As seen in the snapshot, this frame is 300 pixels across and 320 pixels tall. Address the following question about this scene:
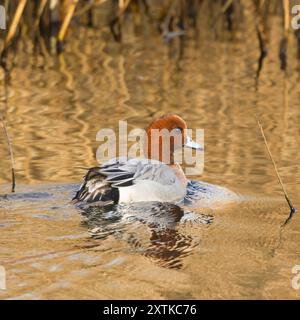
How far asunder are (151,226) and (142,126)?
2706 millimetres

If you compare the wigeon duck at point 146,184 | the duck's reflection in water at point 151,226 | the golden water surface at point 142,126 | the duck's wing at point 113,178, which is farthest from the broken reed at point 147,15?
the duck's reflection in water at point 151,226

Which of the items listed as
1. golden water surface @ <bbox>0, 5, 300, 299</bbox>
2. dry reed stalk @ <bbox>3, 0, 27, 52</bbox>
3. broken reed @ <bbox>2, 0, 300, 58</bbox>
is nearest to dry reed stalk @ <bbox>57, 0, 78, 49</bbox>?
broken reed @ <bbox>2, 0, 300, 58</bbox>

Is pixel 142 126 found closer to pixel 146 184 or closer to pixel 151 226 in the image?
pixel 146 184

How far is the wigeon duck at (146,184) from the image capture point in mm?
6223

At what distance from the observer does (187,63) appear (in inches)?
447

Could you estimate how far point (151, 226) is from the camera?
18.9 feet

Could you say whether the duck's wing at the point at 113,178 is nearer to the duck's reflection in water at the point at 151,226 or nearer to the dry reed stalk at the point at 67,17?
the duck's reflection in water at the point at 151,226

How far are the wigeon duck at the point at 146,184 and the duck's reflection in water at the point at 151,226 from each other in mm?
82

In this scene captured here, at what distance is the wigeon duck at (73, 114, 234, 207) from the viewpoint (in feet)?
20.4

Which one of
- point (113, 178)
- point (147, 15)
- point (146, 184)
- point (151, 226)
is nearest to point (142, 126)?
point (146, 184)

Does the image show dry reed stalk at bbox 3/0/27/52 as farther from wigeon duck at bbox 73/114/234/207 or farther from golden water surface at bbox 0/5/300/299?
wigeon duck at bbox 73/114/234/207

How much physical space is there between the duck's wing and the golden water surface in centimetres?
16
